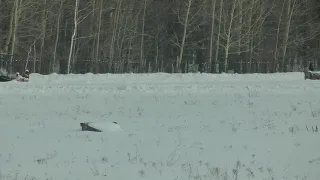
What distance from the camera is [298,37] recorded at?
53938mm

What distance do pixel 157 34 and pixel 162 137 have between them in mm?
48185

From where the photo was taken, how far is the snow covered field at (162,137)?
28.5 ft

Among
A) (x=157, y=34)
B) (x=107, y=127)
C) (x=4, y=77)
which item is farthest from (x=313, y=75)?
(x=157, y=34)

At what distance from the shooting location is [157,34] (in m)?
59.4

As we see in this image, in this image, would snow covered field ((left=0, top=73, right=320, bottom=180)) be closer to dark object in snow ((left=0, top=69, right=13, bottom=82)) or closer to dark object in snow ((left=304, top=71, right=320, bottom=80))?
dark object in snow ((left=0, top=69, right=13, bottom=82))

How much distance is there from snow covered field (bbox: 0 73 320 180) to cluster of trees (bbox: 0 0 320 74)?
63.7 ft

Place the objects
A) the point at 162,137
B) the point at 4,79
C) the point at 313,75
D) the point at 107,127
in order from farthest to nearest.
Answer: the point at 313,75
the point at 4,79
the point at 107,127
the point at 162,137

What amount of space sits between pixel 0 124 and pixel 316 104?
10915mm

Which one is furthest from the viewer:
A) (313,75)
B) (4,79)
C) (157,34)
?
(157,34)

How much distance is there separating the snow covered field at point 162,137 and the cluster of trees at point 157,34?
1941cm

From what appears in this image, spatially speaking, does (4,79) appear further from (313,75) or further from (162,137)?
(313,75)

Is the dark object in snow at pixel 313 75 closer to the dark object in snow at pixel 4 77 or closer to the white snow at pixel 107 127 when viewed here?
the dark object in snow at pixel 4 77

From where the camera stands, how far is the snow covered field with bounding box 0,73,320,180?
8.67 metres

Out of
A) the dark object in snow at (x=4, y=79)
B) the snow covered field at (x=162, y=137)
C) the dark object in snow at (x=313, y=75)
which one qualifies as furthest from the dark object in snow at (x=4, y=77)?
the dark object in snow at (x=313, y=75)
